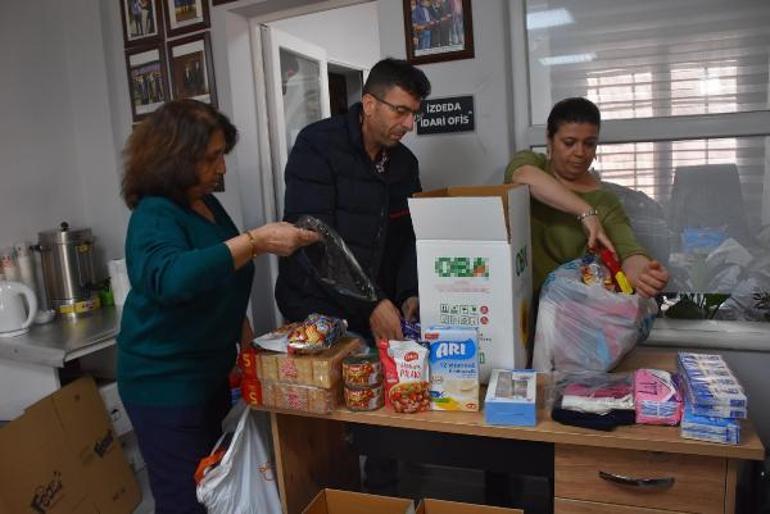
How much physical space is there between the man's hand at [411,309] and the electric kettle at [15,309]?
160 cm

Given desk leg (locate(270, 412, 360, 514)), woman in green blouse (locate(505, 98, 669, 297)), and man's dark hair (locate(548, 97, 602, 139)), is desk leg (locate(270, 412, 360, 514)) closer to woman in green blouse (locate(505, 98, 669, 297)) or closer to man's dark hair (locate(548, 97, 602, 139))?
woman in green blouse (locate(505, 98, 669, 297))

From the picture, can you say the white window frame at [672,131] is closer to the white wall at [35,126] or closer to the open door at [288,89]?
the open door at [288,89]

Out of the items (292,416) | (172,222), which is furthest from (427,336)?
(172,222)

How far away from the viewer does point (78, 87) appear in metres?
3.04

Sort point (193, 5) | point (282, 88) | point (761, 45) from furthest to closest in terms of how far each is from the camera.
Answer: point (282, 88), point (193, 5), point (761, 45)

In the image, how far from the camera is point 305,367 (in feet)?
4.71

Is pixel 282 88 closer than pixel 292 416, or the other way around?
pixel 292 416

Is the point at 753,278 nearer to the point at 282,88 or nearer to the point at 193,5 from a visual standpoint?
the point at 282,88

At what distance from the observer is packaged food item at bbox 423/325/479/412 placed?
136 centimetres

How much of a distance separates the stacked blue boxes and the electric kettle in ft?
7.81

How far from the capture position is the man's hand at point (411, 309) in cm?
181

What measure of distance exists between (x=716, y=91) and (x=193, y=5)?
2.12m

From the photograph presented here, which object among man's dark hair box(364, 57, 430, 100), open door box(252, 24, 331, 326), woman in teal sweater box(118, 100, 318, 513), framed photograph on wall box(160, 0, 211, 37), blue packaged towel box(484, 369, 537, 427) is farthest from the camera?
open door box(252, 24, 331, 326)

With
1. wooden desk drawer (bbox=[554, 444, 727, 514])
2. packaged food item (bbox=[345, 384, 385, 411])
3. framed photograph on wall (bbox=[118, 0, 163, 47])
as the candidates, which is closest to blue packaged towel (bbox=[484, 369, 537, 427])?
wooden desk drawer (bbox=[554, 444, 727, 514])
